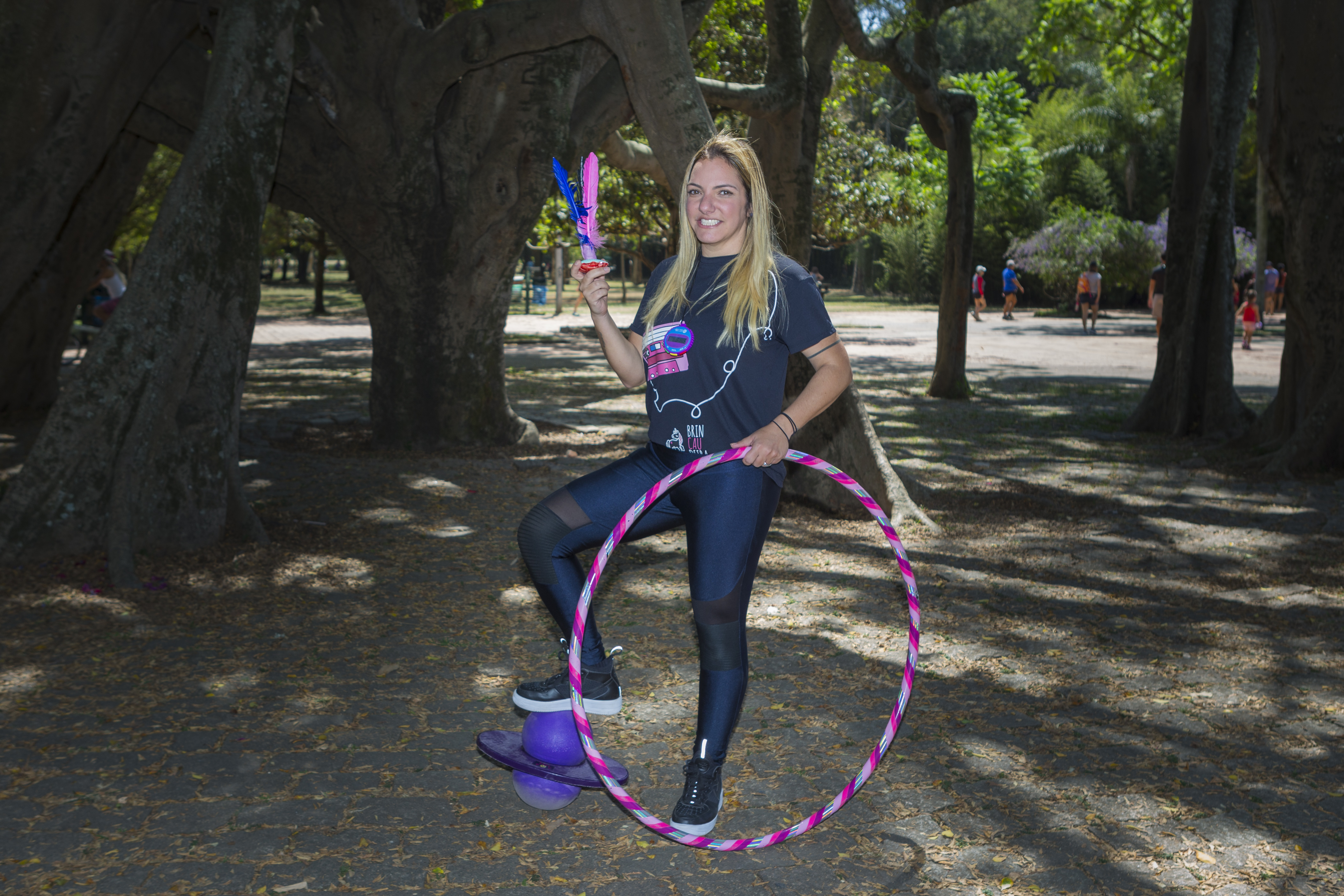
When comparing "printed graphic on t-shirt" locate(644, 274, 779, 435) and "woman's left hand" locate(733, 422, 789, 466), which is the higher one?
"printed graphic on t-shirt" locate(644, 274, 779, 435)

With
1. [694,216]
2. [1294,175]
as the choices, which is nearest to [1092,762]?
[694,216]

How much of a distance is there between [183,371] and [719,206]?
481cm

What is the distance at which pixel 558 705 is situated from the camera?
3.98 metres

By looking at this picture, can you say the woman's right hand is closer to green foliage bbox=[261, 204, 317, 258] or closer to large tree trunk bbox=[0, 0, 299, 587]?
large tree trunk bbox=[0, 0, 299, 587]

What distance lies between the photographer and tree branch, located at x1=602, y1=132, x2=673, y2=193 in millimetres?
14117

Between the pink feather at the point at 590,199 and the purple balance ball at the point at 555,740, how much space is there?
1.72 meters

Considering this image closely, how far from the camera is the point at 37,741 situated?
454 centimetres

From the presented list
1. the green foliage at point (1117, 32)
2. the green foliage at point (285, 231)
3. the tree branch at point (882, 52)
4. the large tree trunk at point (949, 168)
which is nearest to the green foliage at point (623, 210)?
the green foliage at point (1117, 32)

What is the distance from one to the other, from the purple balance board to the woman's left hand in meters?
1.22

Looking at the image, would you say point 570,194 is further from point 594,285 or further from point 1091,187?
point 1091,187

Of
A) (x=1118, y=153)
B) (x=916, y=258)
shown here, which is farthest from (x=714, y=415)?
(x=916, y=258)

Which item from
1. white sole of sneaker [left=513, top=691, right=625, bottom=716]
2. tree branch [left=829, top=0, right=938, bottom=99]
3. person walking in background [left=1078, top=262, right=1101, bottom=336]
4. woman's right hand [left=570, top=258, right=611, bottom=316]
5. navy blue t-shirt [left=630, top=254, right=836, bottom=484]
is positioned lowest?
white sole of sneaker [left=513, top=691, right=625, bottom=716]

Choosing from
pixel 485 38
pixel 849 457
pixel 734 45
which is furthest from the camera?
pixel 734 45

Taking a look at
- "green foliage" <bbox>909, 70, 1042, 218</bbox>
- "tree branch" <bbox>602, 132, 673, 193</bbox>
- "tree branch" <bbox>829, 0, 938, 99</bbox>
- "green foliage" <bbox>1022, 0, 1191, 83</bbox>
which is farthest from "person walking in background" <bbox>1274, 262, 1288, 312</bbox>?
"tree branch" <bbox>602, 132, 673, 193</bbox>
